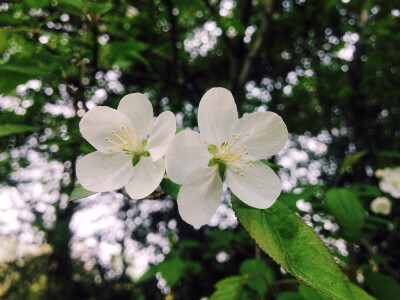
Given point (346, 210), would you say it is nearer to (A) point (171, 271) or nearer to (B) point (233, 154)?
(B) point (233, 154)

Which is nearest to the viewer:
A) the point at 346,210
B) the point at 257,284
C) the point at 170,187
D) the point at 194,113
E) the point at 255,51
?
the point at 170,187

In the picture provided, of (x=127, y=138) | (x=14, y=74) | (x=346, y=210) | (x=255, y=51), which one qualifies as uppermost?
(x=127, y=138)

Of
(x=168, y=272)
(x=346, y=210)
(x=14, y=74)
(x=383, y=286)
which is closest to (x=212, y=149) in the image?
(x=14, y=74)

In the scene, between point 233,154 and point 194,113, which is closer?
point 233,154

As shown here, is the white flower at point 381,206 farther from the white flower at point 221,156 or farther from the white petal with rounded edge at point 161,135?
the white petal with rounded edge at point 161,135

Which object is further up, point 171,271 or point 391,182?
point 391,182

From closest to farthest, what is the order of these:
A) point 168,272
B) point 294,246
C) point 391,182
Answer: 1. point 294,246
2. point 168,272
3. point 391,182

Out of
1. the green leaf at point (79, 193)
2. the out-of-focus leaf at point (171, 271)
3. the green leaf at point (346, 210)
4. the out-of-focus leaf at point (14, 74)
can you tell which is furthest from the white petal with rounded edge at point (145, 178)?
the out-of-focus leaf at point (171, 271)

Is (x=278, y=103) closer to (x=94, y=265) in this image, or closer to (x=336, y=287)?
(x=336, y=287)
